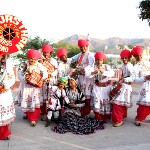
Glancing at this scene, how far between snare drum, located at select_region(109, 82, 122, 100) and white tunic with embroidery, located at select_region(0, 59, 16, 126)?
217cm

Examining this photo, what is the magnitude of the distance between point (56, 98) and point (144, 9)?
12586 millimetres

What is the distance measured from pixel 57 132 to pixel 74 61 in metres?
1.87

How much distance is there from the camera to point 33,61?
20.9ft

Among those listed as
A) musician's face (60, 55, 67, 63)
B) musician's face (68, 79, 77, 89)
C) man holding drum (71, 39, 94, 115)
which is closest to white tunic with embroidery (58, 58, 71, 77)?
musician's face (60, 55, 67, 63)

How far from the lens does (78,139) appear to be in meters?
5.68

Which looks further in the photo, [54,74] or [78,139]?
[54,74]

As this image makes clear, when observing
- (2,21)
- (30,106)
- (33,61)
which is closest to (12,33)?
(2,21)

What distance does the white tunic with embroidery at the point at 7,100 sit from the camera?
5343 millimetres

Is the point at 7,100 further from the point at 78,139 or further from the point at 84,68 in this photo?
the point at 84,68

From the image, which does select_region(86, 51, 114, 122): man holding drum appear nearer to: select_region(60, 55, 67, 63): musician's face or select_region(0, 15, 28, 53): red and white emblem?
select_region(60, 55, 67, 63): musician's face

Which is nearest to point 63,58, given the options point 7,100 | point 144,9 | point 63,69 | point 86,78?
point 63,69

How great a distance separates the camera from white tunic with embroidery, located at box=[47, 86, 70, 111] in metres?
6.59

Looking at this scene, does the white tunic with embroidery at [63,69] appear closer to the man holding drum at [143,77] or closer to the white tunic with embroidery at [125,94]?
the white tunic with embroidery at [125,94]

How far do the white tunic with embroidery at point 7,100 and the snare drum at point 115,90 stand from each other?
2167mm
